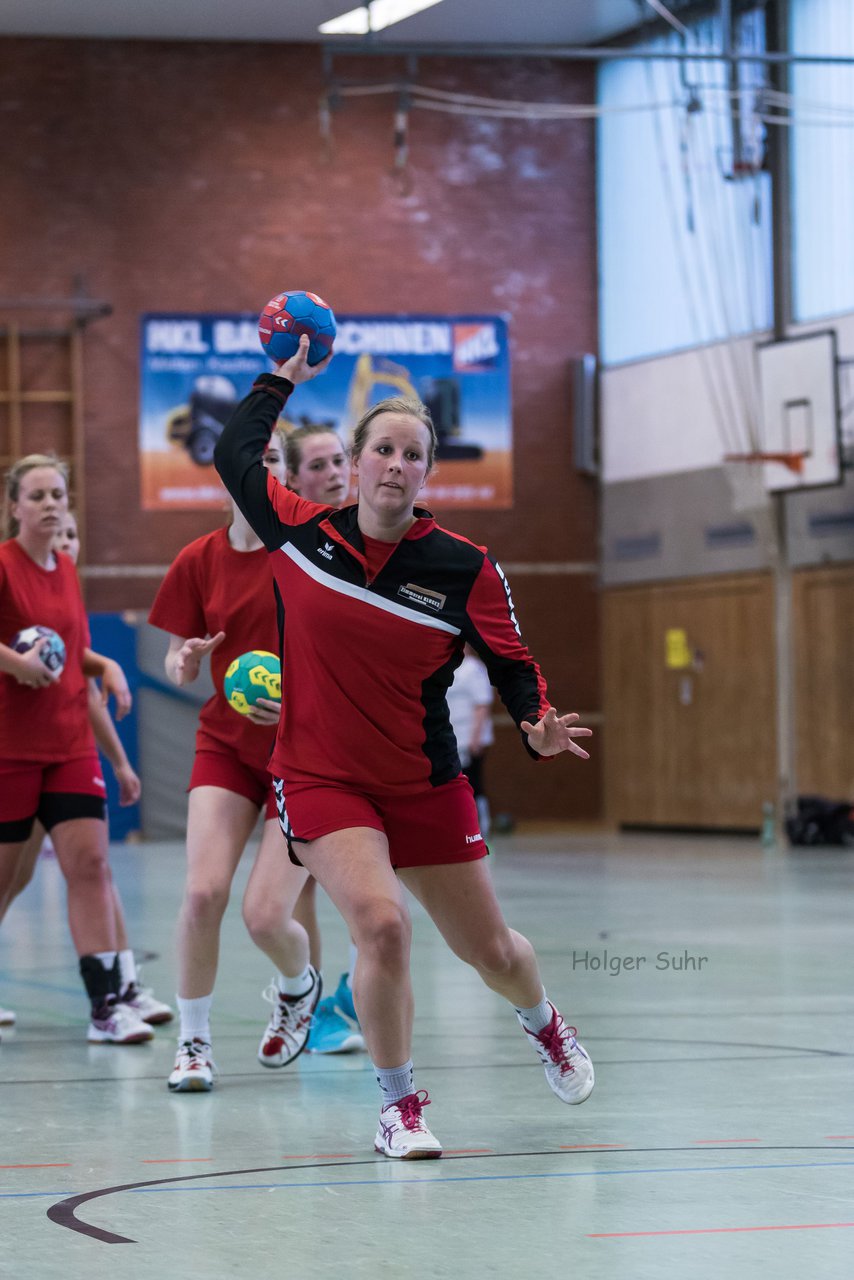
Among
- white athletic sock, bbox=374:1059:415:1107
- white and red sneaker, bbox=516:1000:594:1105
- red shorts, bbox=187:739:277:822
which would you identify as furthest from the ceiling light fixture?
white athletic sock, bbox=374:1059:415:1107

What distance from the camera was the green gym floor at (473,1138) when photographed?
3.38m

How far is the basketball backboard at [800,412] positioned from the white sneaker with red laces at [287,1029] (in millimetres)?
12537

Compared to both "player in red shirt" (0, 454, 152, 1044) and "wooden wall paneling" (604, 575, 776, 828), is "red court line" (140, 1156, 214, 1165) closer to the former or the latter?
"player in red shirt" (0, 454, 152, 1044)

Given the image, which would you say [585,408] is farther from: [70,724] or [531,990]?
[531,990]

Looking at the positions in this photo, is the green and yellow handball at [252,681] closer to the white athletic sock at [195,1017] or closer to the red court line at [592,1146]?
the white athletic sock at [195,1017]

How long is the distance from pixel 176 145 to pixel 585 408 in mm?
5639

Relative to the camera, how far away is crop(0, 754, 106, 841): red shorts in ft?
20.4

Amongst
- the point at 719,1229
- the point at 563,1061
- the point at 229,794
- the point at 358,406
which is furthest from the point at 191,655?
the point at 358,406

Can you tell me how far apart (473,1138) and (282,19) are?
17.7 meters

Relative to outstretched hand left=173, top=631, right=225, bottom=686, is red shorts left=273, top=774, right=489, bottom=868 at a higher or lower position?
lower

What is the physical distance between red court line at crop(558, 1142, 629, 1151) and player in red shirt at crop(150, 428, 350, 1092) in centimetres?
130

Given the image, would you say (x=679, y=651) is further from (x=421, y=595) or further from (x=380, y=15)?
(x=421, y=595)

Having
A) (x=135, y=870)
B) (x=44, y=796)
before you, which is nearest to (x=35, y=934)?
(x=44, y=796)

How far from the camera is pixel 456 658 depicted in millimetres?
4418
